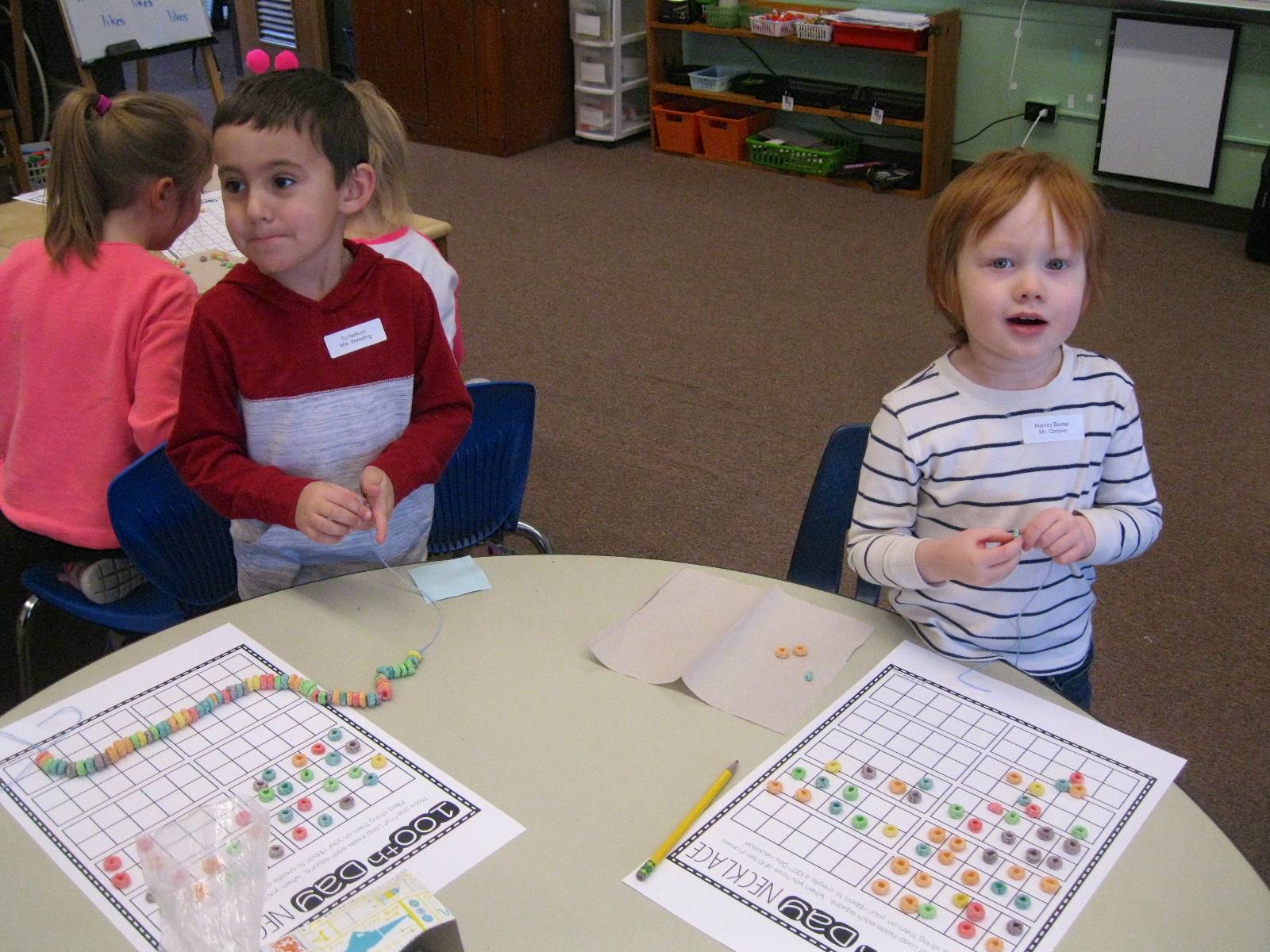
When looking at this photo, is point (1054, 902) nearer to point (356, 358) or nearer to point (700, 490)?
point (356, 358)

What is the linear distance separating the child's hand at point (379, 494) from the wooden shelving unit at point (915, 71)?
12.6ft

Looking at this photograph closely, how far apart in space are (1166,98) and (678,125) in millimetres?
2038

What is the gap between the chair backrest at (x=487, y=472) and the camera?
5.87 feet

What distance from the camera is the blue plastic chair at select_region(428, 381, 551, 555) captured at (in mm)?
1789

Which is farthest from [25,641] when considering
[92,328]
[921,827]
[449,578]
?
[921,827]

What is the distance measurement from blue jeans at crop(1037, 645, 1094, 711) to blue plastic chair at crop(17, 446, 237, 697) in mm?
1125

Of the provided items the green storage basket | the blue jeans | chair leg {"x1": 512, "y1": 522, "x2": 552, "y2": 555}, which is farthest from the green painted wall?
the blue jeans

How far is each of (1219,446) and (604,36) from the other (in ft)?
11.1

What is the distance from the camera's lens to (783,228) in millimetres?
4582

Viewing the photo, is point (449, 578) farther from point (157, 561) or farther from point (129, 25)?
point (129, 25)

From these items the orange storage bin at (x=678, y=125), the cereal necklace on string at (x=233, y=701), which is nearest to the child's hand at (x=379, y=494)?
the cereal necklace on string at (x=233, y=701)

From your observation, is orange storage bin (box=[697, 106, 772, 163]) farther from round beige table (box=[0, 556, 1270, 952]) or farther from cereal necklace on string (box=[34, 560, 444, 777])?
cereal necklace on string (box=[34, 560, 444, 777])

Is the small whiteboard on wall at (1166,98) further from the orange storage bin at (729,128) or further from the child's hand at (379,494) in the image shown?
the child's hand at (379,494)

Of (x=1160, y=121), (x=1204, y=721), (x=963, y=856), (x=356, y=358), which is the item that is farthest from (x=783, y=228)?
(x=963, y=856)
